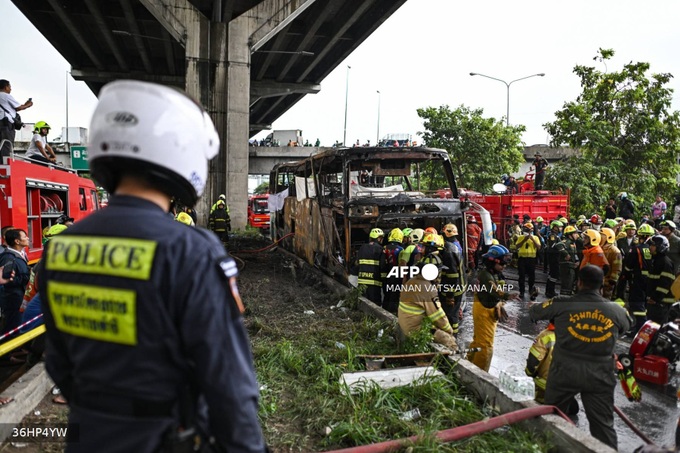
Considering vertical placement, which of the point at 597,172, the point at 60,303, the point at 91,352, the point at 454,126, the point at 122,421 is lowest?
the point at 122,421

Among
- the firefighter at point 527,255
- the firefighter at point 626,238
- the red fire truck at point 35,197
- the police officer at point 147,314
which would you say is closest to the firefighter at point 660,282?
the firefighter at point 626,238

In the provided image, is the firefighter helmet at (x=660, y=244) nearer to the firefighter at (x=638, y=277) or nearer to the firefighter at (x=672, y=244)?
the firefighter at (x=638, y=277)

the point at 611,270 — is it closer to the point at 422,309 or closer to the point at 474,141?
the point at 422,309

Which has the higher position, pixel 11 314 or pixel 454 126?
pixel 454 126

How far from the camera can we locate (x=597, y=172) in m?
17.6

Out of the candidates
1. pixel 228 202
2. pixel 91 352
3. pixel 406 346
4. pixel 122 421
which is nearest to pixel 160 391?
pixel 122 421

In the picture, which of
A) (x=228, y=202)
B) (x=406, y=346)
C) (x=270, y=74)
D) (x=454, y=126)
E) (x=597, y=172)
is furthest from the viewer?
(x=270, y=74)

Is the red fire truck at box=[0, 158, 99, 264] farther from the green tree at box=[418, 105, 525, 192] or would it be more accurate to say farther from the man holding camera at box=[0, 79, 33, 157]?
the green tree at box=[418, 105, 525, 192]

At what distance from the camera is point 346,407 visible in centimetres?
446

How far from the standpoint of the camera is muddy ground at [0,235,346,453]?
170 inches

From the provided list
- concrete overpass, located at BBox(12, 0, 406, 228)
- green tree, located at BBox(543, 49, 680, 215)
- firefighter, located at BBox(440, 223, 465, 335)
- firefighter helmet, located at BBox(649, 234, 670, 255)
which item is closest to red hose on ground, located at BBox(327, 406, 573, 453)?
firefighter, located at BBox(440, 223, 465, 335)

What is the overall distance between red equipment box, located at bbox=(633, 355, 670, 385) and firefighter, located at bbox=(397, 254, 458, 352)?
185 cm

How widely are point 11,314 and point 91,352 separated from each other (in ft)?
18.4

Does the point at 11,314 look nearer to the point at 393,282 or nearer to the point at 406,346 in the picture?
the point at 406,346
